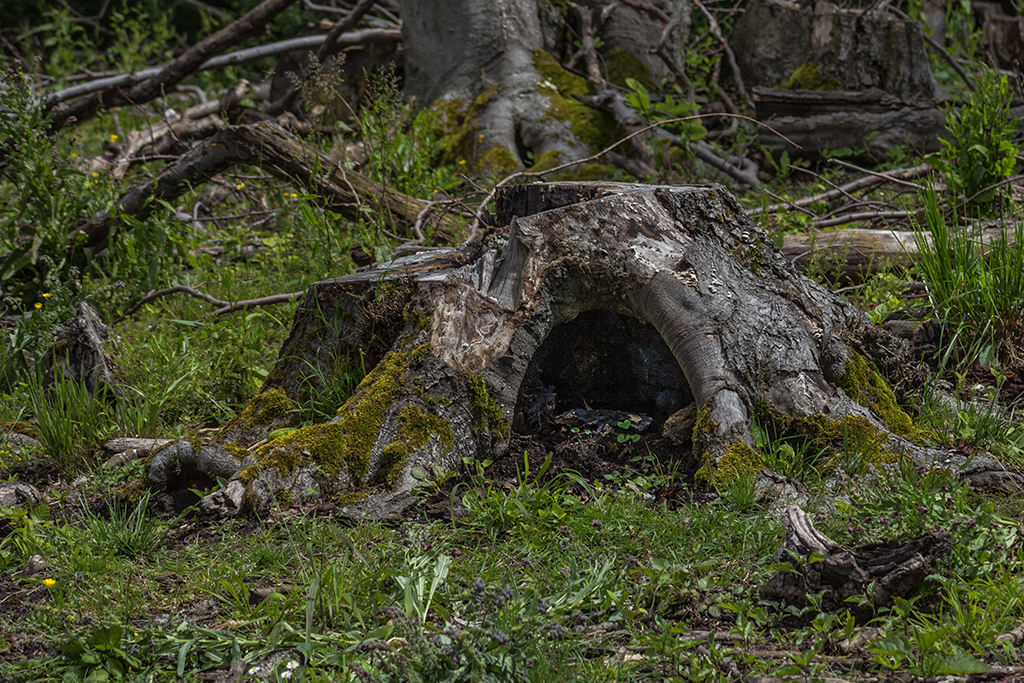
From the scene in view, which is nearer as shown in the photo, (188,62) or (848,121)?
(848,121)

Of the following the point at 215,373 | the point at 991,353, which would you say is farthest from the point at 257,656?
the point at 991,353

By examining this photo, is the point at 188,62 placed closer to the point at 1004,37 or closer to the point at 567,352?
the point at 567,352

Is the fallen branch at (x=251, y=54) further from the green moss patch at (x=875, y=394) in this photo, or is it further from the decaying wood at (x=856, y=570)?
the decaying wood at (x=856, y=570)

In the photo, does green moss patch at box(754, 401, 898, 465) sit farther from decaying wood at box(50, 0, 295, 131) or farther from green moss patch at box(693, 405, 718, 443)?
decaying wood at box(50, 0, 295, 131)

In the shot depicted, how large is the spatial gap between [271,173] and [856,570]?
4340 millimetres

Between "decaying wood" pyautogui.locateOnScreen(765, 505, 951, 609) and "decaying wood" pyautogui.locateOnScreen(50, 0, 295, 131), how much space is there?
7545 mm

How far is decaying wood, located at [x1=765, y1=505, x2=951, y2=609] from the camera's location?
2.05m

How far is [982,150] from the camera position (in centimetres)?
462

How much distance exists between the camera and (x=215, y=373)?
427 centimetres

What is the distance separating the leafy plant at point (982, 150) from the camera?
4645mm

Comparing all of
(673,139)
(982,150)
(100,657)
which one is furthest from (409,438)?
(673,139)

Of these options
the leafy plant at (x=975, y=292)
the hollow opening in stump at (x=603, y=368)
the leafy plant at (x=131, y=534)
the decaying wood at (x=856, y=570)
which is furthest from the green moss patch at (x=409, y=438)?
the leafy plant at (x=975, y=292)

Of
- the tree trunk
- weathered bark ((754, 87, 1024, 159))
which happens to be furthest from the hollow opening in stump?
weathered bark ((754, 87, 1024, 159))

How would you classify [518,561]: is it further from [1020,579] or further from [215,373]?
[215,373]
